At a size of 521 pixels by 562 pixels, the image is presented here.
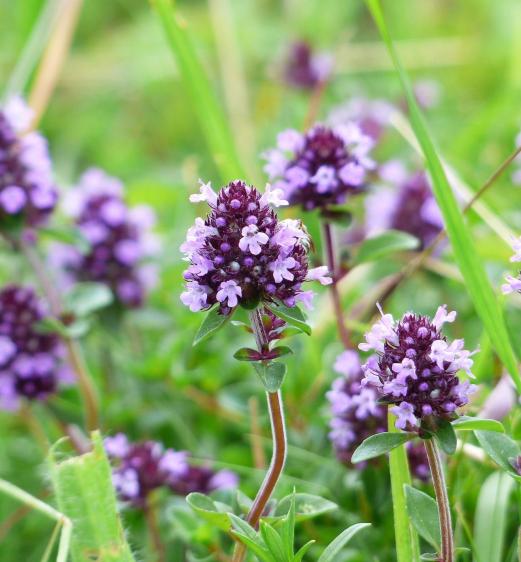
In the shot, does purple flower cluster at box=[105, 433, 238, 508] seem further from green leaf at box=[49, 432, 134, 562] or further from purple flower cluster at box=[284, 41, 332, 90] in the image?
purple flower cluster at box=[284, 41, 332, 90]

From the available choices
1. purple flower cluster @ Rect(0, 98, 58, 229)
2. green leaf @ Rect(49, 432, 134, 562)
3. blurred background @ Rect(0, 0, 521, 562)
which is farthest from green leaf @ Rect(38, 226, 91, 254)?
green leaf @ Rect(49, 432, 134, 562)

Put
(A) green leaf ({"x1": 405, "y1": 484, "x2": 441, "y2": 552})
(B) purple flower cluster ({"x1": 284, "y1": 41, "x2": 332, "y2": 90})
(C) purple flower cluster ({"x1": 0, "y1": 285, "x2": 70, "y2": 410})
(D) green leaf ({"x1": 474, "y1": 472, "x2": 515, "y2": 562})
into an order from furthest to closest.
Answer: (B) purple flower cluster ({"x1": 284, "y1": 41, "x2": 332, "y2": 90}), (C) purple flower cluster ({"x1": 0, "y1": 285, "x2": 70, "y2": 410}), (D) green leaf ({"x1": 474, "y1": 472, "x2": 515, "y2": 562}), (A) green leaf ({"x1": 405, "y1": 484, "x2": 441, "y2": 552})

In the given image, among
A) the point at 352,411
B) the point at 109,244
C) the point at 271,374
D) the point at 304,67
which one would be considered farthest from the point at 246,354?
the point at 304,67

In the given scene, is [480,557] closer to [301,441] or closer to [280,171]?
[301,441]

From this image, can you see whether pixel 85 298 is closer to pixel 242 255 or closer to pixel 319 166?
pixel 319 166

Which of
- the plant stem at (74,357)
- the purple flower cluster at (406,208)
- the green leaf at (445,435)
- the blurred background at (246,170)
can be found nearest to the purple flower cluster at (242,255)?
the green leaf at (445,435)

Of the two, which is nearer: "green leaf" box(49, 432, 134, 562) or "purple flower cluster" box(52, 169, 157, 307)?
"green leaf" box(49, 432, 134, 562)
